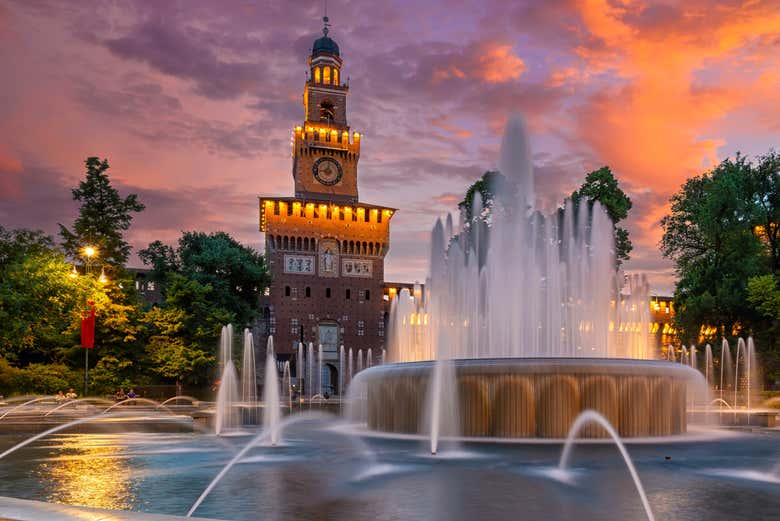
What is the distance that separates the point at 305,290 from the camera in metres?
61.4

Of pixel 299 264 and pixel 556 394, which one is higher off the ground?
pixel 299 264

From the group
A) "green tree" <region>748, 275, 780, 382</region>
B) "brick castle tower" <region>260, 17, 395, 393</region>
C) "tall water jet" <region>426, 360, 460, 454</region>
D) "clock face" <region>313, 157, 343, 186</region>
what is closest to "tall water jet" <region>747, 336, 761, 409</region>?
"green tree" <region>748, 275, 780, 382</region>

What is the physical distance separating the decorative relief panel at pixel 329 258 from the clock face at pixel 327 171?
256 inches

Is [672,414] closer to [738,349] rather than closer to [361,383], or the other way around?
[361,383]

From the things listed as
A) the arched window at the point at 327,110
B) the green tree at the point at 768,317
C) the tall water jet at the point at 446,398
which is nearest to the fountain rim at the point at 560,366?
the tall water jet at the point at 446,398

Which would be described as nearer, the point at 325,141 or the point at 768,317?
the point at 768,317

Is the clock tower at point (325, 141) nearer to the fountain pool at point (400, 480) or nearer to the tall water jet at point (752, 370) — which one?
the tall water jet at point (752, 370)

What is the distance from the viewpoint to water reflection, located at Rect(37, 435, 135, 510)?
254 inches

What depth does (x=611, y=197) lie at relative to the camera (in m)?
37.7

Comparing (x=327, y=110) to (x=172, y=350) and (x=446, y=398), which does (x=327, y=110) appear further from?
(x=446, y=398)

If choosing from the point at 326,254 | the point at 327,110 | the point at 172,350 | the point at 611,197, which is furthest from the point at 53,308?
the point at 327,110

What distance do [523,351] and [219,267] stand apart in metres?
34.9

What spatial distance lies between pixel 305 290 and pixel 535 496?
55513 millimetres

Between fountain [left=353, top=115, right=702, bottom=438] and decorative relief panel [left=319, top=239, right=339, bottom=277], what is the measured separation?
3707cm
